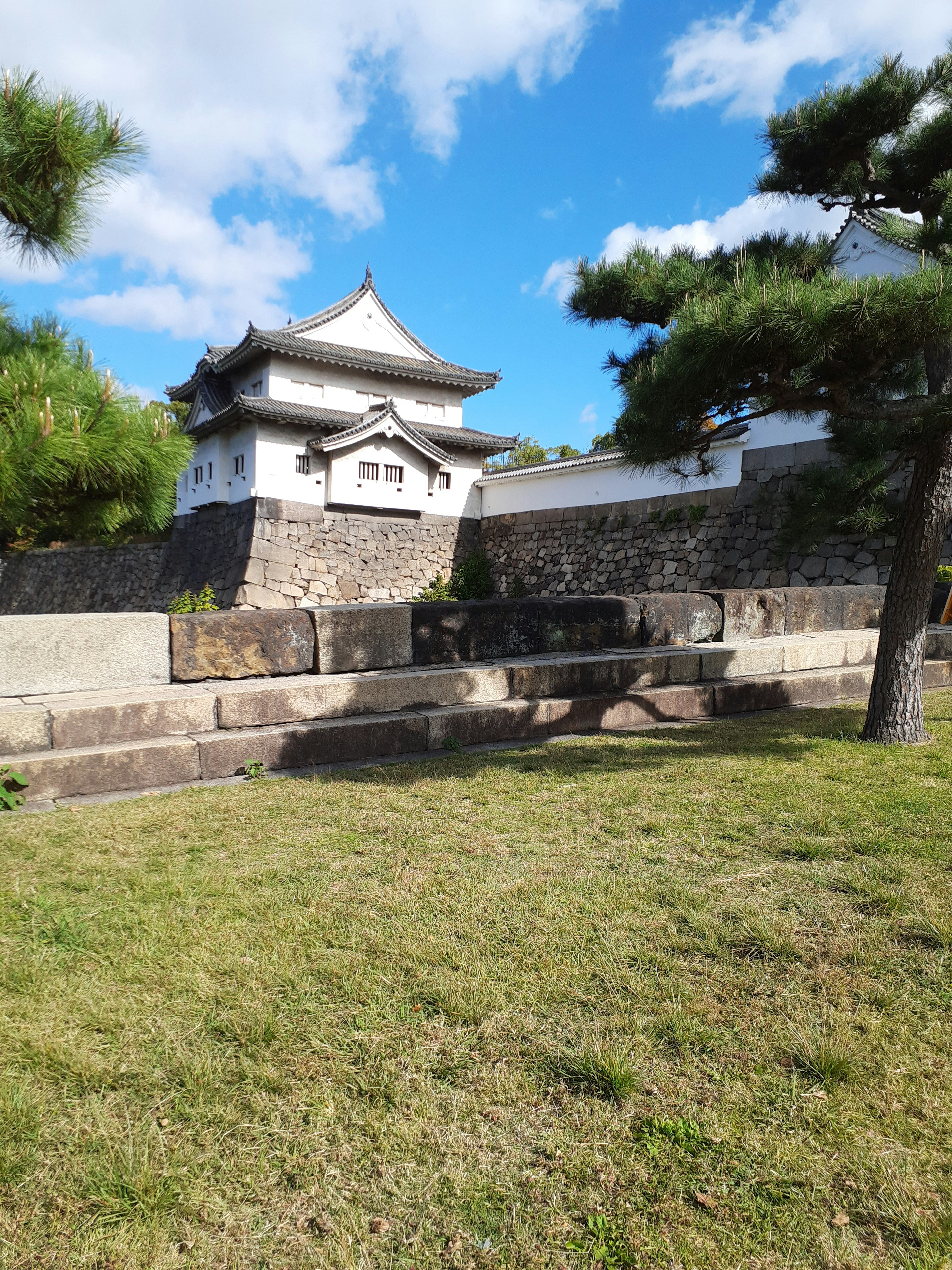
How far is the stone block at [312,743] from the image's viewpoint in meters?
3.61

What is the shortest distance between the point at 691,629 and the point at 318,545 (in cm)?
1205

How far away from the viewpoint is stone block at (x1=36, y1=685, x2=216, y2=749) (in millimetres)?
3416

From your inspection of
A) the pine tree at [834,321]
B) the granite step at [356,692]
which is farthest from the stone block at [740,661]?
the pine tree at [834,321]

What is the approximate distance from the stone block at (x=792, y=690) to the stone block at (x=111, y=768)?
3.48 metres

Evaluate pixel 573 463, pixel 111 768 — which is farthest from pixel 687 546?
pixel 111 768

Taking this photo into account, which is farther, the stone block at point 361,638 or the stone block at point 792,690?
the stone block at point 792,690

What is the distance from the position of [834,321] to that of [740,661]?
289 cm

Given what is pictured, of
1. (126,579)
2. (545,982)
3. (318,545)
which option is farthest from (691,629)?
(126,579)

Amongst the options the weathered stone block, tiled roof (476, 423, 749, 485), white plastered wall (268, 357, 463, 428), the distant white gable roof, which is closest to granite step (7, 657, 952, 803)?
the weathered stone block

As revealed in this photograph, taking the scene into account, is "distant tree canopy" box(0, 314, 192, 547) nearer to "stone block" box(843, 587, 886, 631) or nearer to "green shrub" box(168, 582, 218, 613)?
"stone block" box(843, 587, 886, 631)

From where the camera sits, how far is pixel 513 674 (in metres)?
4.68

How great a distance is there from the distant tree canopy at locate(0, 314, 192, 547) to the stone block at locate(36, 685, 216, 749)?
0.97 m

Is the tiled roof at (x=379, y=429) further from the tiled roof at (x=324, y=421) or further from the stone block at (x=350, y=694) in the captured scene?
the stone block at (x=350, y=694)

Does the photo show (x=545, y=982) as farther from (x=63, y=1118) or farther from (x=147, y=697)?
(x=147, y=697)
